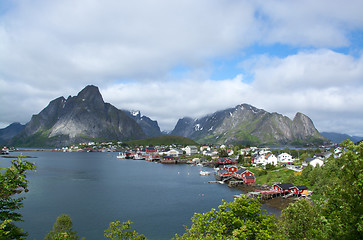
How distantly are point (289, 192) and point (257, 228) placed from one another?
1744 inches

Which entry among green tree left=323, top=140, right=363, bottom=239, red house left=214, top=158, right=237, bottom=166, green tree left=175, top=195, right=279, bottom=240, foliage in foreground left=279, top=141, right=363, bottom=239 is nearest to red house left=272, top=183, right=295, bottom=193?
green tree left=175, top=195, right=279, bottom=240

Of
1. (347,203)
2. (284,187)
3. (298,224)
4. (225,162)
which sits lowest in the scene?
(284,187)

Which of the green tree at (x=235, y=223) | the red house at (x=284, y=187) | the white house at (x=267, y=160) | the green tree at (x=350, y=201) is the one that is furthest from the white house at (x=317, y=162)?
the green tree at (x=350, y=201)

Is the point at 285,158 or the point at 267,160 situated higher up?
the point at 285,158

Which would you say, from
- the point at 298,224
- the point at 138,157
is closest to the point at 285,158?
the point at 298,224

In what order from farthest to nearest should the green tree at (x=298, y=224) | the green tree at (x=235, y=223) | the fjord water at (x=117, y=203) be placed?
the fjord water at (x=117, y=203) → the green tree at (x=298, y=224) → the green tree at (x=235, y=223)

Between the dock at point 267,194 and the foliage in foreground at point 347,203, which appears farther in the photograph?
the dock at point 267,194

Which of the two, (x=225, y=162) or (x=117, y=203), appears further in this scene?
(x=225, y=162)

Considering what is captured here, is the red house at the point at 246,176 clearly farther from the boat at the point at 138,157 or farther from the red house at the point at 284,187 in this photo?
the boat at the point at 138,157

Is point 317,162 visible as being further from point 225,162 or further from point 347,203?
point 347,203

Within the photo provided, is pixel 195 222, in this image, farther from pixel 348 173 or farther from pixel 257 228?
pixel 348 173

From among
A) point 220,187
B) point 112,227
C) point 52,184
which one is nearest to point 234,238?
point 112,227

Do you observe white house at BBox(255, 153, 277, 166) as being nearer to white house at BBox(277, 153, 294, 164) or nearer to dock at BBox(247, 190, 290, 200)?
white house at BBox(277, 153, 294, 164)

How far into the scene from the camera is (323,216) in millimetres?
10156
